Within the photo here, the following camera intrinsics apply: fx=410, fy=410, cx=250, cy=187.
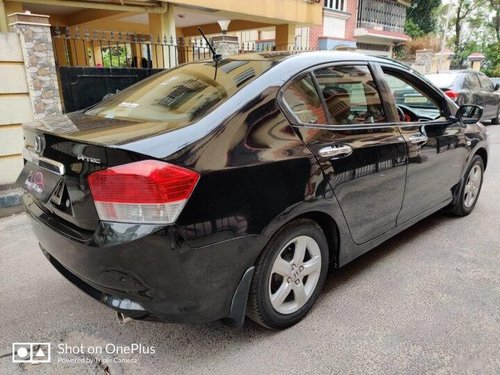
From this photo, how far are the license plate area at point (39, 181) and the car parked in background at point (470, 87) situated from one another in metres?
9.04

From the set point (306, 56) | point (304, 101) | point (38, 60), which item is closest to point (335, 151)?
point (304, 101)

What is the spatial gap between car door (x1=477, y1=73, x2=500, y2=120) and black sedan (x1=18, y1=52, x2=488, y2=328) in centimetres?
968

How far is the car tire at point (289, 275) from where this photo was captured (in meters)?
2.29

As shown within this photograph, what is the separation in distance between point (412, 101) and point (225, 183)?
3.31 meters

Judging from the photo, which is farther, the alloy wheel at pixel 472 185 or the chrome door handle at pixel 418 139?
the alloy wheel at pixel 472 185

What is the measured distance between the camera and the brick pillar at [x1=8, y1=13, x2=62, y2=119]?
5.27 meters

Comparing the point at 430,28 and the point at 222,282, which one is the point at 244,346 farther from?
the point at 430,28

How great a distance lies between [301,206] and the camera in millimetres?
2332

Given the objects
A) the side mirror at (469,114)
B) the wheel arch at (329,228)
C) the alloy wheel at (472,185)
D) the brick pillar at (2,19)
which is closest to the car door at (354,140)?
the wheel arch at (329,228)

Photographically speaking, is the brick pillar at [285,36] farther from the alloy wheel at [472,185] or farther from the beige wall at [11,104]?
the alloy wheel at [472,185]

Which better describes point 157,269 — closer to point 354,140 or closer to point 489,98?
point 354,140

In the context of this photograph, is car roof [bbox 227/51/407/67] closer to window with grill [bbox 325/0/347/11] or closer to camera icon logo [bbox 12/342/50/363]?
camera icon logo [bbox 12/342/50/363]

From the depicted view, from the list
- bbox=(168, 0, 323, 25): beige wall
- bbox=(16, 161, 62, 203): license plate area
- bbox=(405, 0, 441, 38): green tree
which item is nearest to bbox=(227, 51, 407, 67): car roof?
bbox=(16, 161, 62, 203): license plate area

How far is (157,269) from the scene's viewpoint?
189cm
